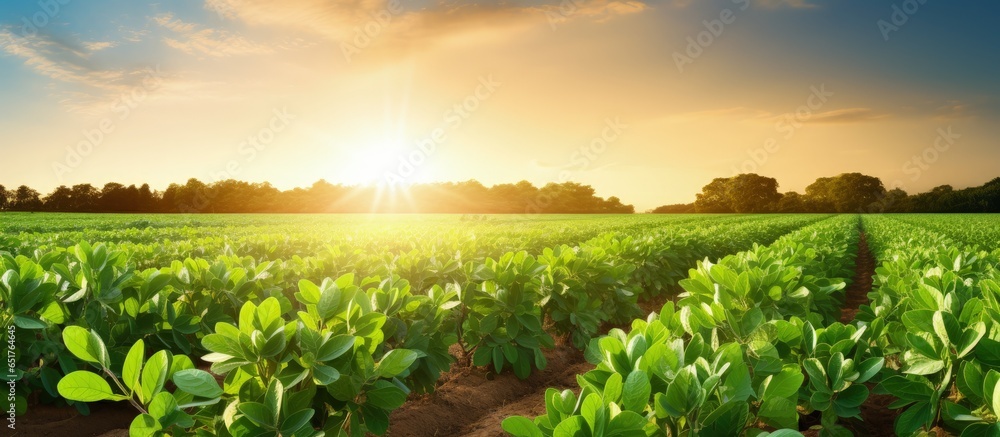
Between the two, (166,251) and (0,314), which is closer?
(0,314)

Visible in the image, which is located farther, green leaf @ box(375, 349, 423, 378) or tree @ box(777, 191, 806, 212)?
tree @ box(777, 191, 806, 212)

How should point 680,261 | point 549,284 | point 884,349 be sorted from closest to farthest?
point 884,349
point 549,284
point 680,261

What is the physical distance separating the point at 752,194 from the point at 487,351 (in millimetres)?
107516

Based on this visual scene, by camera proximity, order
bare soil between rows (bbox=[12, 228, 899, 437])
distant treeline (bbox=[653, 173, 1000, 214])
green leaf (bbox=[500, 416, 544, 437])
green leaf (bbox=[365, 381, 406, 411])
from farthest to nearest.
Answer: distant treeline (bbox=[653, 173, 1000, 214])
bare soil between rows (bbox=[12, 228, 899, 437])
green leaf (bbox=[365, 381, 406, 411])
green leaf (bbox=[500, 416, 544, 437])

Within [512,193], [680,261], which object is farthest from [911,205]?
[680,261]

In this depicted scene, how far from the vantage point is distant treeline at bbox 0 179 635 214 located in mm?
72694

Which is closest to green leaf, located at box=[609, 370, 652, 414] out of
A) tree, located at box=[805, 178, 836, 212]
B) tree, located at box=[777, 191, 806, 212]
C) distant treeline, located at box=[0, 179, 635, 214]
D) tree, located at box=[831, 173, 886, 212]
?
distant treeline, located at box=[0, 179, 635, 214]

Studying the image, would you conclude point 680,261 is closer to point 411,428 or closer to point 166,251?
point 411,428

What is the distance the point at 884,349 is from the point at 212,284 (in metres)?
4.13

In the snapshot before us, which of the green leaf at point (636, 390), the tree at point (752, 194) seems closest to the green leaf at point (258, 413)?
the green leaf at point (636, 390)

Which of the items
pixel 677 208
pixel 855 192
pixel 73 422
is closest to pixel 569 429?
pixel 73 422

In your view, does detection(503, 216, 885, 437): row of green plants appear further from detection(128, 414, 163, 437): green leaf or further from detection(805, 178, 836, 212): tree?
detection(805, 178, 836, 212): tree

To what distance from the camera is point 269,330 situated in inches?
79.4

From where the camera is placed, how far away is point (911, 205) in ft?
319
